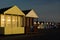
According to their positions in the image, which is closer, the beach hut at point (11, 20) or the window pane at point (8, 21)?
the beach hut at point (11, 20)

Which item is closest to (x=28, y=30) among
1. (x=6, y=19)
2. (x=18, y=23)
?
(x=18, y=23)

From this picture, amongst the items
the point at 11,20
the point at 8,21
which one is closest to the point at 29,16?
the point at 11,20

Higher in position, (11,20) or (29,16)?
(29,16)

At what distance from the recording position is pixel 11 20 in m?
32.2

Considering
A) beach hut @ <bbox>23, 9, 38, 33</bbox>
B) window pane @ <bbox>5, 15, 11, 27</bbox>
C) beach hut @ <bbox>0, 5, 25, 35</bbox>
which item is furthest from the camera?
beach hut @ <bbox>23, 9, 38, 33</bbox>

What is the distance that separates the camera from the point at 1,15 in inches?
1201

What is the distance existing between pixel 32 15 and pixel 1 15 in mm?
10499

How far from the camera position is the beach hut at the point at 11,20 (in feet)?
98.1

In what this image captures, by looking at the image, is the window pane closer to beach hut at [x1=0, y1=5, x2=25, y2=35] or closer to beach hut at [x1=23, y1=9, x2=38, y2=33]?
beach hut at [x1=0, y1=5, x2=25, y2=35]

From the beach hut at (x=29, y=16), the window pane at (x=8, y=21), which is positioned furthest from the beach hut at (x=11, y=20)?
the beach hut at (x=29, y=16)

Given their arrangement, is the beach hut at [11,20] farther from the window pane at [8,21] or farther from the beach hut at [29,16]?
the beach hut at [29,16]

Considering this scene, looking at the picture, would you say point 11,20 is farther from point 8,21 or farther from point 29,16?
point 29,16

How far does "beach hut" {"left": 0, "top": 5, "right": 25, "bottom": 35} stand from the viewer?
1177 inches

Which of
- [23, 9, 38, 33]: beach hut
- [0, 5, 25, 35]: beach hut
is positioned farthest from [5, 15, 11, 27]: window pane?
[23, 9, 38, 33]: beach hut
